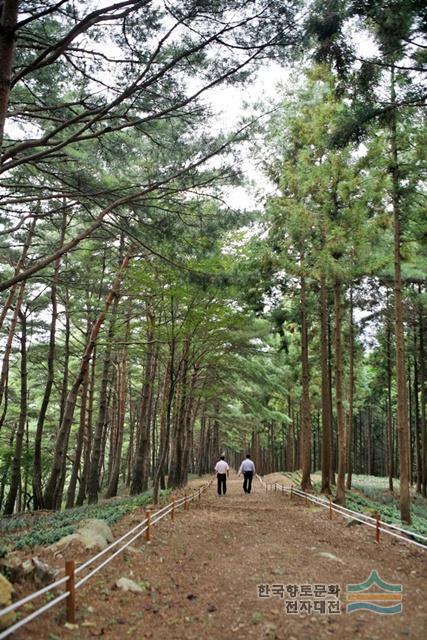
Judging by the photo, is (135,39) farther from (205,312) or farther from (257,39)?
(205,312)

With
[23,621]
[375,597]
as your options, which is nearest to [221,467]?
[375,597]

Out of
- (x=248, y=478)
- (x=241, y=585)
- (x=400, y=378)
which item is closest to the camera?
(x=241, y=585)

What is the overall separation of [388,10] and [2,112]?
653 centimetres

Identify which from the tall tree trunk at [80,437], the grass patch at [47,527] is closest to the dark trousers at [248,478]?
the grass patch at [47,527]

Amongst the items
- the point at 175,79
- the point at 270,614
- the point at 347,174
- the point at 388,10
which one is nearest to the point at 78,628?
the point at 270,614

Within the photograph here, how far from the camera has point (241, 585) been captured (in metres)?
6.44

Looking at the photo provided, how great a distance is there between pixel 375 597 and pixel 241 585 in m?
1.82

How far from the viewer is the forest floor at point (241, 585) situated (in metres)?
4.91

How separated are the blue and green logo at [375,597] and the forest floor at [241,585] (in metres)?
0.12

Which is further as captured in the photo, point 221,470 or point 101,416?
point 221,470

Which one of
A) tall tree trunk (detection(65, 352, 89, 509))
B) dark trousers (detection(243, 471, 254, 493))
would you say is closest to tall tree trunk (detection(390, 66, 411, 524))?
dark trousers (detection(243, 471, 254, 493))

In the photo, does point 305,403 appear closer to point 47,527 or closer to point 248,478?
point 248,478

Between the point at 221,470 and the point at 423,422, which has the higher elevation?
the point at 423,422

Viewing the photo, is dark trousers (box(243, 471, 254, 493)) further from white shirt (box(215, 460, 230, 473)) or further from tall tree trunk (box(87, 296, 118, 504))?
tall tree trunk (box(87, 296, 118, 504))
